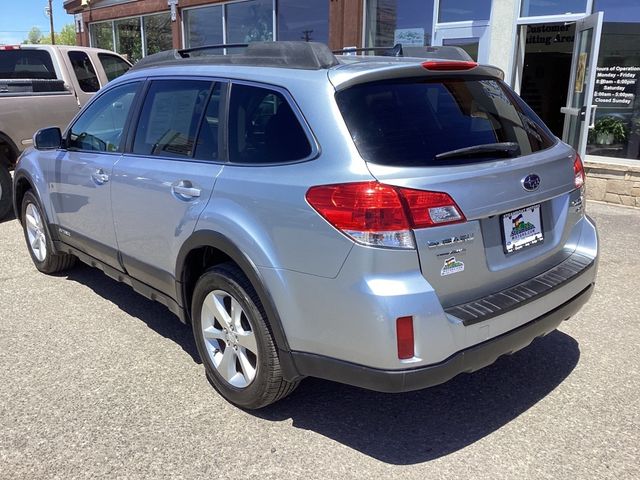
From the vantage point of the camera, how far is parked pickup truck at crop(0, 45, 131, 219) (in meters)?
7.21

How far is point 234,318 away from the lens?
9.70 feet

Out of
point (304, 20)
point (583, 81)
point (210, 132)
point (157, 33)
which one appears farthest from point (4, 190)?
point (157, 33)

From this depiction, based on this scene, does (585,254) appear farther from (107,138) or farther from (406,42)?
(406,42)

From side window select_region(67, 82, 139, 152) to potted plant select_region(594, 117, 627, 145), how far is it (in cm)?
681

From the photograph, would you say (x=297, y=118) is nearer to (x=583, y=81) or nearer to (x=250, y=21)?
(x=583, y=81)

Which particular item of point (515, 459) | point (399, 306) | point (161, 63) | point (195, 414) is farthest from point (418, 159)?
point (161, 63)

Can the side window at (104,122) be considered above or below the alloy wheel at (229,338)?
above

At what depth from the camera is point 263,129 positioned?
9.34ft

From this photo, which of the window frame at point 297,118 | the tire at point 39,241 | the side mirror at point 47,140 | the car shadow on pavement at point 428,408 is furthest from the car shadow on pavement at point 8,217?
the window frame at point 297,118

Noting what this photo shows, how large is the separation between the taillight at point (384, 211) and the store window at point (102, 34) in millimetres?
16897

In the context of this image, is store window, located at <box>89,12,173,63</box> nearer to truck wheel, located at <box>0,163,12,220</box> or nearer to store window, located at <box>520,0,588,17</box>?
truck wheel, located at <box>0,163,12,220</box>

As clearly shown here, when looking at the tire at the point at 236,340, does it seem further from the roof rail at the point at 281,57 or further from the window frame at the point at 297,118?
the roof rail at the point at 281,57

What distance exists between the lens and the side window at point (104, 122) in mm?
3926

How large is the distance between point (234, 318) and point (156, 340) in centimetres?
115
